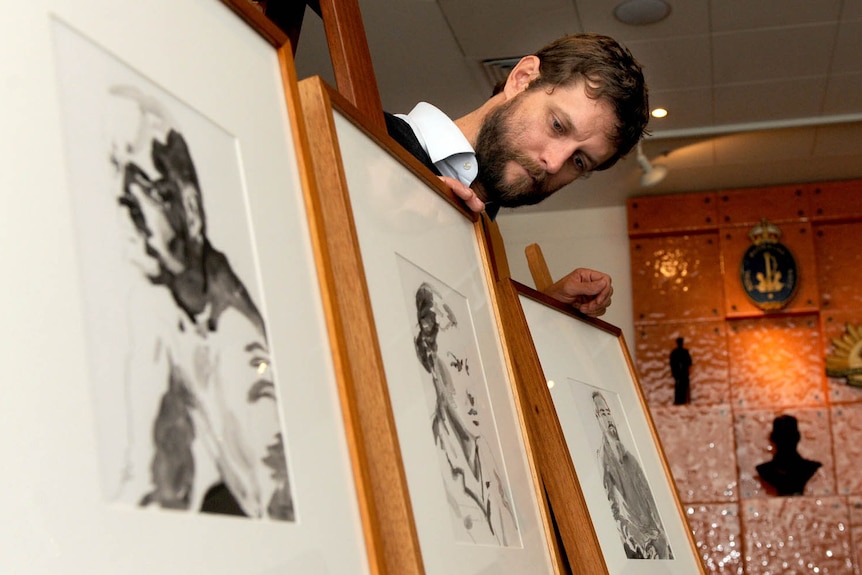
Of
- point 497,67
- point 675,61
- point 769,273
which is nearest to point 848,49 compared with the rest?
point 675,61

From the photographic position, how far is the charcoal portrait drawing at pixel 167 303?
1.70 ft

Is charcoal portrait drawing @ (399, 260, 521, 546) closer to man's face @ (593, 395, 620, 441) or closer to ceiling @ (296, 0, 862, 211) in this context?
man's face @ (593, 395, 620, 441)

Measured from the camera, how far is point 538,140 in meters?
1.54

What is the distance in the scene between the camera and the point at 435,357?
3.09 feet

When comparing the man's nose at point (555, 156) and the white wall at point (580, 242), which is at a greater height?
the white wall at point (580, 242)

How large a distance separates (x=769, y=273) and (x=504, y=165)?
4454mm

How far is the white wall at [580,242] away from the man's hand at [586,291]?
415cm

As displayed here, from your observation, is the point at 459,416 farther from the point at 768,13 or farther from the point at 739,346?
the point at 739,346

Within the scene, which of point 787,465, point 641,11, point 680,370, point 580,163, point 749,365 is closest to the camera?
point 580,163

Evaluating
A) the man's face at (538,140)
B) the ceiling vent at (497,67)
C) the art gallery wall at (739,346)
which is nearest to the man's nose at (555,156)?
the man's face at (538,140)

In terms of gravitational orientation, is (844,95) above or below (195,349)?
above

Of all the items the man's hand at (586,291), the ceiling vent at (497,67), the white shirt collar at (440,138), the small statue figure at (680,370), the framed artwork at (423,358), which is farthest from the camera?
the small statue figure at (680,370)

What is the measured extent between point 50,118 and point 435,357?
49 cm

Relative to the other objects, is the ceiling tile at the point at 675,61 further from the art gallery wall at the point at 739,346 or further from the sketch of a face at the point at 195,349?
the sketch of a face at the point at 195,349
